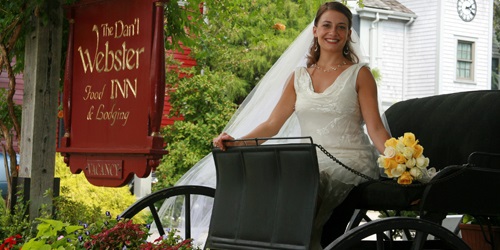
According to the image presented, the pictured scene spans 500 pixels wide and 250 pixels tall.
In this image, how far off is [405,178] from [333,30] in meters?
0.92

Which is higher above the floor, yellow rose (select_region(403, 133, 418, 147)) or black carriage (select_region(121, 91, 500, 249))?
yellow rose (select_region(403, 133, 418, 147))

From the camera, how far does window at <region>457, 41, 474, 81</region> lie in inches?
977

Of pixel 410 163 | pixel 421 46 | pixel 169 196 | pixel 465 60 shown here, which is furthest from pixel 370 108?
pixel 465 60

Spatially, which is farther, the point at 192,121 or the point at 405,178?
the point at 192,121

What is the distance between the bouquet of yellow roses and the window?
845 inches

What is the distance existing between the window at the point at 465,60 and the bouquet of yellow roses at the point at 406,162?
70.4 ft

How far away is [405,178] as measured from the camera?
383cm

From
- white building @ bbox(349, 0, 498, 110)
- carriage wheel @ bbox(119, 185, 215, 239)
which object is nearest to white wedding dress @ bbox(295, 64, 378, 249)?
carriage wheel @ bbox(119, 185, 215, 239)

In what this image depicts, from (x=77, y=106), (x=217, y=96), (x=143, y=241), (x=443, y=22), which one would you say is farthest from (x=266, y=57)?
(x=143, y=241)

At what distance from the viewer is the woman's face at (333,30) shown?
4.37 m

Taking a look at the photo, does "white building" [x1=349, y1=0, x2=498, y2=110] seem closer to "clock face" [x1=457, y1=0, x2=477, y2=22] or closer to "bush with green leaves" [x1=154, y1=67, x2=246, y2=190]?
"clock face" [x1=457, y1=0, x2=477, y2=22]

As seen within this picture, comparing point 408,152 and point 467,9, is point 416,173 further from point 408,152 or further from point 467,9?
point 467,9

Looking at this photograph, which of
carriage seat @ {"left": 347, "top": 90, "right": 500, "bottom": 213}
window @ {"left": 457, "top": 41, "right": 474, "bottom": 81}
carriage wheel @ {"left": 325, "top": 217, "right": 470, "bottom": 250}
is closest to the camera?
carriage wheel @ {"left": 325, "top": 217, "right": 470, "bottom": 250}

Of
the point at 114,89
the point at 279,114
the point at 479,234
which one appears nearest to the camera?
the point at 279,114
